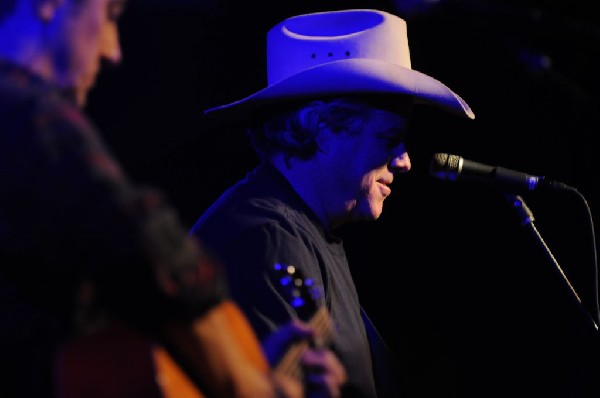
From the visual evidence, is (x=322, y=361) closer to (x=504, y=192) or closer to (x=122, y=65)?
(x=504, y=192)

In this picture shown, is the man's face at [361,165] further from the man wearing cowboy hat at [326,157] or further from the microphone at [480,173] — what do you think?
the microphone at [480,173]

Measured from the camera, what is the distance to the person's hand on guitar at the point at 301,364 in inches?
56.2

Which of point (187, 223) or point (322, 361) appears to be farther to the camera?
point (187, 223)

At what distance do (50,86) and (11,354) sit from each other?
168 cm

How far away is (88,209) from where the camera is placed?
1.08 m

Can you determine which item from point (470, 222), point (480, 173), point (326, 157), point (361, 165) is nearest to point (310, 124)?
point (326, 157)

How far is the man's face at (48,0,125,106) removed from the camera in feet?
4.28

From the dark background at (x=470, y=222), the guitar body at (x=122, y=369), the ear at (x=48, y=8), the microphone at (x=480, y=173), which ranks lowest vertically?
the dark background at (x=470, y=222)

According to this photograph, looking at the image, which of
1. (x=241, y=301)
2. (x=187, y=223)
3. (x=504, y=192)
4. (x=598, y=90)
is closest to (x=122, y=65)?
(x=187, y=223)

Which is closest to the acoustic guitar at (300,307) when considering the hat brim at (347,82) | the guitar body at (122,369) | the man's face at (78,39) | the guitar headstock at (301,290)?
the guitar headstock at (301,290)

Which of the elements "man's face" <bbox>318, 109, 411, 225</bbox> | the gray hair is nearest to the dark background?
the gray hair

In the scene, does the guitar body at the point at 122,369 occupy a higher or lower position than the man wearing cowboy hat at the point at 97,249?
lower

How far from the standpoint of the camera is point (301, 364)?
1.46 metres

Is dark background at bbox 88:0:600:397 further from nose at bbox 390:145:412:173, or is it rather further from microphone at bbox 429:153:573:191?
microphone at bbox 429:153:573:191
